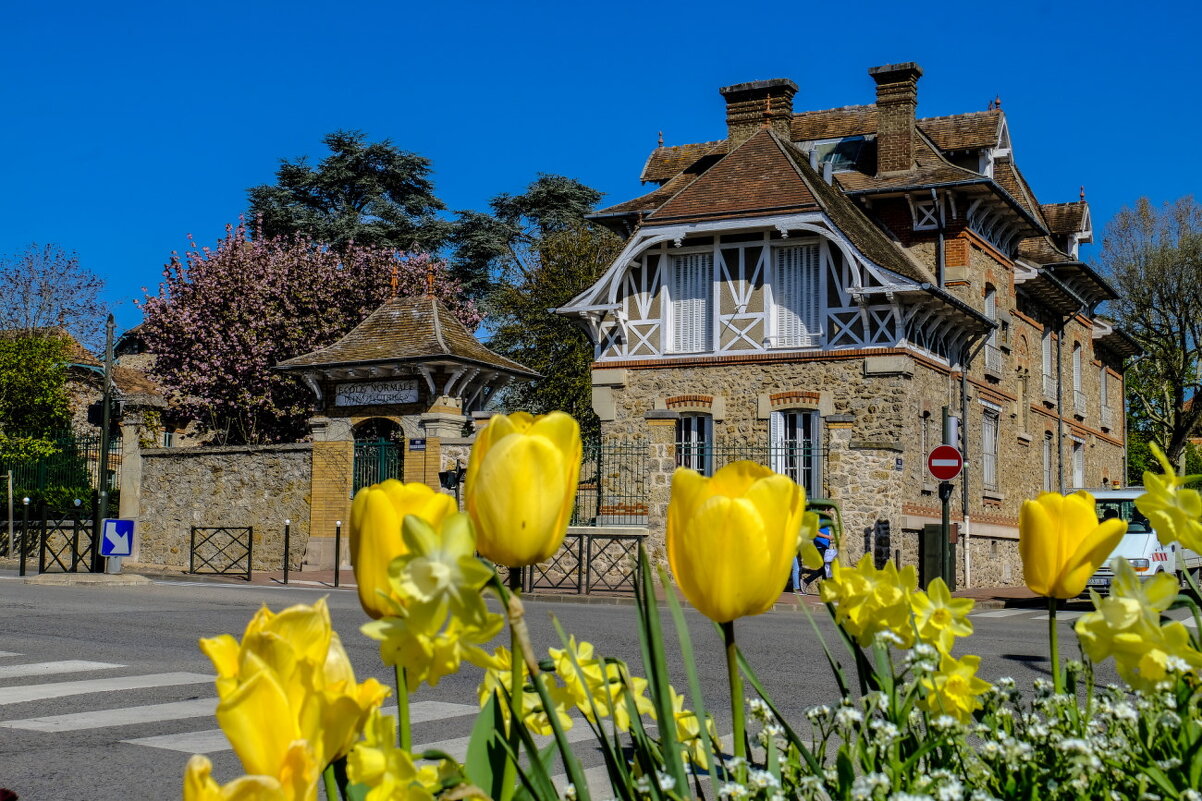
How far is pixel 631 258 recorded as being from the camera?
26.3m

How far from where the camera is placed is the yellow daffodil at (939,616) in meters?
2.42

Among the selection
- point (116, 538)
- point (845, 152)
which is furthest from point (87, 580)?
point (845, 152)

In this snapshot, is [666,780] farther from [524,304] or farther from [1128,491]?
[524,304]

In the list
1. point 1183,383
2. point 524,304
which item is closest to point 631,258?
point 524,304

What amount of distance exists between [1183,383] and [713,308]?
23625mm

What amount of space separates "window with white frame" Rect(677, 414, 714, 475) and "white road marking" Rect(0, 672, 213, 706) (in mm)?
16363

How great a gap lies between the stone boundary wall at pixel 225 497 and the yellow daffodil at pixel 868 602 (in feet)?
80.9

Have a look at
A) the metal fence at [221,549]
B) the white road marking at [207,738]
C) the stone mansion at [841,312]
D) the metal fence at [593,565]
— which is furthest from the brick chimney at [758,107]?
the white road marking at [207,738]

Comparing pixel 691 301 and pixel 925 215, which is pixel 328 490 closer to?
pixel 691 301

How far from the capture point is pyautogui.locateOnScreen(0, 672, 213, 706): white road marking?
323 inches

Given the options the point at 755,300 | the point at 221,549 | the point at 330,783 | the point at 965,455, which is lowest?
the point at 221,549

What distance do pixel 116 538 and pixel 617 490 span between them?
8982 mm

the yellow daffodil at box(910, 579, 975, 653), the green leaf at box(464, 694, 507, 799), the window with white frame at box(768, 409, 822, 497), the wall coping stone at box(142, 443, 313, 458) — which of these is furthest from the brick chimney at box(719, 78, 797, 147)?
the green leaf at box(464, 694, 507, 799)

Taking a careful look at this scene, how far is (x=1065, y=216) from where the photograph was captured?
120ft
